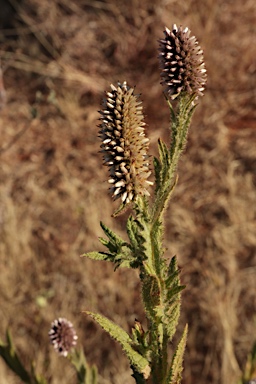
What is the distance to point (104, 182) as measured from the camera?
4121 millimetres

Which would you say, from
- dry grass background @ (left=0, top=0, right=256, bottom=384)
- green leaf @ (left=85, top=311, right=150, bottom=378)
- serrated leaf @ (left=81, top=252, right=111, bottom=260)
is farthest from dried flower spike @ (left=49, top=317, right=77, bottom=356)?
dry grass background @ (left=0, top=0, right=256, bottom=384)

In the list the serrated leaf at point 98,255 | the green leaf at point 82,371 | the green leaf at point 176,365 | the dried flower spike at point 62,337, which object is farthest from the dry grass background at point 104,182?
the green leaf at point 176,365

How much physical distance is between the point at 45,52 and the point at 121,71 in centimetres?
98

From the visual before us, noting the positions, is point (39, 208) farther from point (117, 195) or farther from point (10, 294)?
point (117, 195)

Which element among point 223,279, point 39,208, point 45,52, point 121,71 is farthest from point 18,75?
point 223,279

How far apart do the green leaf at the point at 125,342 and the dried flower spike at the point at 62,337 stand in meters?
0.68

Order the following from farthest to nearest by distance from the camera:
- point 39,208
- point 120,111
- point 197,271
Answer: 1. point 39,208
2. point 197,271
3. point 120,111

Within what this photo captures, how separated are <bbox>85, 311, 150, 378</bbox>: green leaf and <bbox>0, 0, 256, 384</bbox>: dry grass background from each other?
6.38 ft

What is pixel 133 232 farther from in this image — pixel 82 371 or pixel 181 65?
pixel 82 371

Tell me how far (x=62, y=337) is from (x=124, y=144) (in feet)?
3.47

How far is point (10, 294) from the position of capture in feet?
13.6

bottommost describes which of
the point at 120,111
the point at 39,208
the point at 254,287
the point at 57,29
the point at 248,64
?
the point at 120,111

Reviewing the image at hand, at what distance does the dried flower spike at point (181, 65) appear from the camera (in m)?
1.16

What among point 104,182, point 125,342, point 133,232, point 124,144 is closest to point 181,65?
point 124,144
